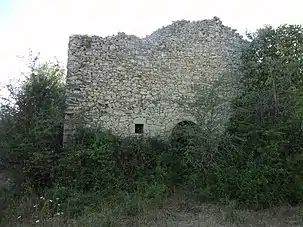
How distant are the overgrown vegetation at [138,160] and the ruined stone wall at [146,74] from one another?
666 mm

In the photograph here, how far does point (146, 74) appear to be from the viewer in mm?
10664

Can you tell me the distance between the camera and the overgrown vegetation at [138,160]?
7766mm

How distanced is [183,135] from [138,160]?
4.97 ft

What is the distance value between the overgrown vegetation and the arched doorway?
4 cm

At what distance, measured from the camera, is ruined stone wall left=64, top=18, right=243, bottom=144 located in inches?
392

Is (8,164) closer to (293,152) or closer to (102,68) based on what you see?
(102,68)

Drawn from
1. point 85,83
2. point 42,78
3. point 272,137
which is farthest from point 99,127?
point 272,137

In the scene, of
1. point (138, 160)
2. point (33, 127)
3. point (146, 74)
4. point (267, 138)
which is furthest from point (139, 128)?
point (267, 138)

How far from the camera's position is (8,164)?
28.2ft

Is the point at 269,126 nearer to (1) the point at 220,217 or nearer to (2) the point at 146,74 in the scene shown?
(1) the point at 220,217

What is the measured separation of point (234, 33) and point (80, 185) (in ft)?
25.6

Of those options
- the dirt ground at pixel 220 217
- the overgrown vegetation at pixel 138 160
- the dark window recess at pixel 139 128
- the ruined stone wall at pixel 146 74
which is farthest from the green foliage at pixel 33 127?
the dirt ground at pixel 220 217

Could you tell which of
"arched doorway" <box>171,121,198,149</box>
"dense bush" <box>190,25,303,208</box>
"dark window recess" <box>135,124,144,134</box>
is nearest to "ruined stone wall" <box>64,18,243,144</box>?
"dark window recess" <box>135,124,144,134</box>

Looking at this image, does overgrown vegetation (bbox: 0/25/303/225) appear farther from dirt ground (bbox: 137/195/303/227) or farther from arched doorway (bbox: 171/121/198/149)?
dirt ground (bbox: 137/195/303/227)
